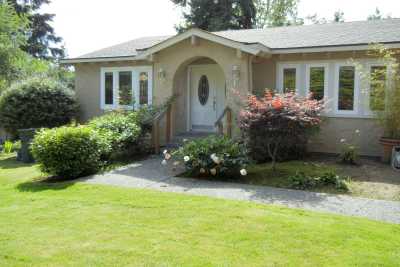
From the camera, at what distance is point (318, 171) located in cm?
948

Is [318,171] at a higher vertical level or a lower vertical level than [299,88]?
lower

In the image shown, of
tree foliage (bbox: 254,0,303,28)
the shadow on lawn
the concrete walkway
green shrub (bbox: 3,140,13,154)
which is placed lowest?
the shadow on lawn

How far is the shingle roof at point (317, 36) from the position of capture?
11.6 meters

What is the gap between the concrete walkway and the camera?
21.8ft

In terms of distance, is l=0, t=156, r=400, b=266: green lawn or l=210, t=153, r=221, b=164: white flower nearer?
l=0, t=156, r=400, b=266: green lawn

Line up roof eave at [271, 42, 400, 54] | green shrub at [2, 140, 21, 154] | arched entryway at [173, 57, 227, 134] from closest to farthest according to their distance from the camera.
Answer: roof eave at [271, 42, 400, 54]
arched entryway at [173, 57, 227, 134]
green shrub at [2, 140, 21, 154]

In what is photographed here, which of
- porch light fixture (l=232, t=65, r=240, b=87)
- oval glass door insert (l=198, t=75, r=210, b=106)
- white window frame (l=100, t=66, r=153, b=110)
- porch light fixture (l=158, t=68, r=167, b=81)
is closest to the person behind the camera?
porch light fixture (l=232, t=65, r=240, b=87)

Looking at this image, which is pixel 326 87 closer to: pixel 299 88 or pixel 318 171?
pixel 299 88

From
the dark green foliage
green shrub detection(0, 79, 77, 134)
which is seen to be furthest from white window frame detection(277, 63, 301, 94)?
green shrub detection(0, 79, 77, 134)

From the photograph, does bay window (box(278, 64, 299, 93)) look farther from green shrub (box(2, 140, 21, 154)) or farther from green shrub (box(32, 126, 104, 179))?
green shrub (box(2, 140, 21, 154))

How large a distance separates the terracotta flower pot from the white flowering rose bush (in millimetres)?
3833

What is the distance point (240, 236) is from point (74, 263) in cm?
202

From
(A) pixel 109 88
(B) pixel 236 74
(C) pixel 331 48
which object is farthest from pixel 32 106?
(C) pixel 331 48

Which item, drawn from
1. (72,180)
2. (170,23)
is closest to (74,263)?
(72,180)
